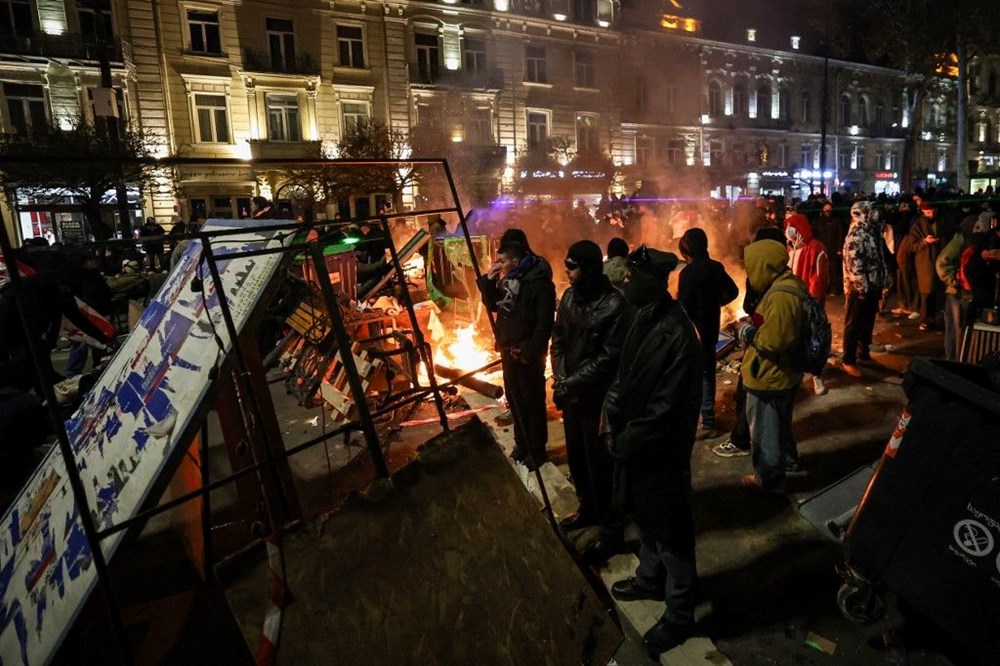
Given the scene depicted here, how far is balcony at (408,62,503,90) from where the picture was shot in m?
31.4

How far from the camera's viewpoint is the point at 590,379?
13.4ft

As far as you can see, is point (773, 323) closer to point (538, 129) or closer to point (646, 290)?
point (646, 290)

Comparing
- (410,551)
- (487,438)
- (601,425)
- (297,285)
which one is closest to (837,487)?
(601,425)

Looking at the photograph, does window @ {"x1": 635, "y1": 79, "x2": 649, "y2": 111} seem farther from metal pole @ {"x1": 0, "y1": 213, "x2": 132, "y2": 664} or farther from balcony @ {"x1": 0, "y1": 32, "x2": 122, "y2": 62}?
metal pole @ {"x1": 0, "y1": 213, "x2": 132, "y2": 664}

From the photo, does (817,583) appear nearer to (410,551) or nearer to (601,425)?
(601,425)

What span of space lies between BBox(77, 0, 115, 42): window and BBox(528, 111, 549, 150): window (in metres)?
20.8

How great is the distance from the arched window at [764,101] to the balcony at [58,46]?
41.3 meters

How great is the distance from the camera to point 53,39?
24.1 m

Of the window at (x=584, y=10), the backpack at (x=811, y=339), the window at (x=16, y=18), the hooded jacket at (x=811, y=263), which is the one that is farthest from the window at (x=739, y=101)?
the backpack at (x=811, y=339)

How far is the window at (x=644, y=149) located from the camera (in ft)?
129

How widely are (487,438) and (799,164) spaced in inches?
2066

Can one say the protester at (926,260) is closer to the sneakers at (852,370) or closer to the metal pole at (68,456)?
the sneakers at (852,370)

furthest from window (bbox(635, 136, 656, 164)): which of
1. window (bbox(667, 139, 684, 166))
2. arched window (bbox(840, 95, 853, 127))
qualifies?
arched window (bbox(840, 95, 853, 127))

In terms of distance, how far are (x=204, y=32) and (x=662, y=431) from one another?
31386mm
